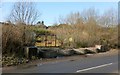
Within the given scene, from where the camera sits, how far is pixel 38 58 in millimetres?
19750

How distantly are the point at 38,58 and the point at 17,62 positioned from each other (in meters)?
3.05

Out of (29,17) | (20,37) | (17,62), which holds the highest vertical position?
Answer: (29,17)

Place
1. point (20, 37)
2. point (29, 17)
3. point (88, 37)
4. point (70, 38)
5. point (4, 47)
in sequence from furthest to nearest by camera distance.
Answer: point (88, 37) → point (70, 38) → point (29, 17) → point (20, 37) → point (4, 47)

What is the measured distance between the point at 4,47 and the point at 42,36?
1119 cm

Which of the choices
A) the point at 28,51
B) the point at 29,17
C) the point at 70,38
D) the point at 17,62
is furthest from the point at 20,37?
the point at 70,38

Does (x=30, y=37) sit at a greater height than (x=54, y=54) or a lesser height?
greater

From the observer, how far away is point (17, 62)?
1689 centimetres

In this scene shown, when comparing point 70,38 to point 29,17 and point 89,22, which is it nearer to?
point 29,17

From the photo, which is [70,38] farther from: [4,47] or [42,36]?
[4,47]

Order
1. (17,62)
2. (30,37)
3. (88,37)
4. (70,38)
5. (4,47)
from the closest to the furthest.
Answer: (17,62)
(4,47)
(30,37)
(70,38)
(88,37)

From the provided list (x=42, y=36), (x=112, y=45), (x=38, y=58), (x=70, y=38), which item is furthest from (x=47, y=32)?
(x=38, y=58)

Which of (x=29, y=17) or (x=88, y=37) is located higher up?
(x=29, y=17)

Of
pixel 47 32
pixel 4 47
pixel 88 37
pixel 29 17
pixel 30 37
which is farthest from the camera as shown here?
pixel 47 32

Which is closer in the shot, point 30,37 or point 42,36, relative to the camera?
point 30,37
